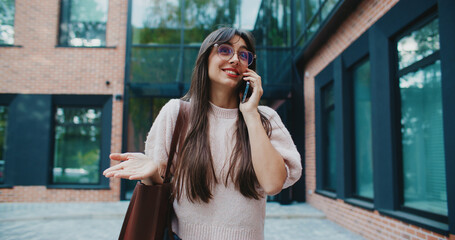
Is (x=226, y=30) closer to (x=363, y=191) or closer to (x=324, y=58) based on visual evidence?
(x=363, y=191)

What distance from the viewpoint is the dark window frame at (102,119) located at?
29.2 feet

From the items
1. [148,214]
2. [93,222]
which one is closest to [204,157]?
[148,214]

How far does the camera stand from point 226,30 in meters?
1.45

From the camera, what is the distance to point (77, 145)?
9.18m

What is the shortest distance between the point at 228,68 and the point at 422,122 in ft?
12.8

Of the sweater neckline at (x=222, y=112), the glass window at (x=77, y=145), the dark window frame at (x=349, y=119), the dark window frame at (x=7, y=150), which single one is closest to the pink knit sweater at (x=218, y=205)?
the sweater neckline at (x=222, y=112)

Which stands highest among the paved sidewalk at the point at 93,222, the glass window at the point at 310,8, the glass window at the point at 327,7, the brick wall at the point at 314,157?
the glass window at the point at 310,8

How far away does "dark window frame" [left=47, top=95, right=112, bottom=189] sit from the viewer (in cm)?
890

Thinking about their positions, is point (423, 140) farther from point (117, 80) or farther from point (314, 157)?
point (117, 80)

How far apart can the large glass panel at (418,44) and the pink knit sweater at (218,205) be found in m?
3.63

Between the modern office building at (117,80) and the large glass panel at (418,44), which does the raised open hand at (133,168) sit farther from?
the modern office building at (117,80)

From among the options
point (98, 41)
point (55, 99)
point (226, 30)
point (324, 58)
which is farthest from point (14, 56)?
point (226, 30)

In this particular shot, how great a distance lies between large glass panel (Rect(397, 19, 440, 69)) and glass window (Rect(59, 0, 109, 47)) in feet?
25.6

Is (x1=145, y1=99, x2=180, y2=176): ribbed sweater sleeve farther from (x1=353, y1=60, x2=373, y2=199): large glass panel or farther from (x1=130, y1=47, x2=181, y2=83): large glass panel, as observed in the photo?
(x1=130, y1=47, x2=181, y2=83): large glass panel
